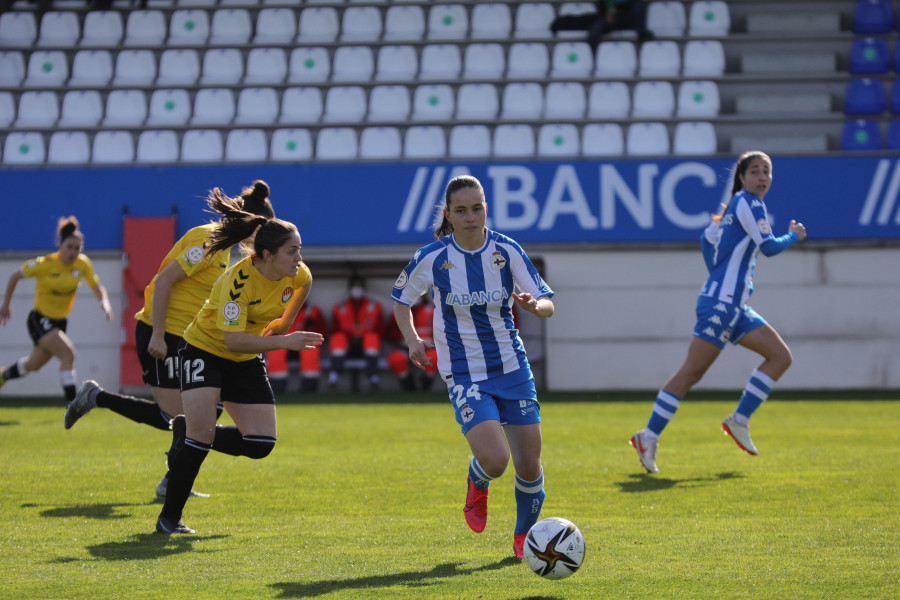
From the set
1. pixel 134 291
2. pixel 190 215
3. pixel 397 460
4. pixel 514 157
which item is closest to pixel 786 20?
pixel 514 157

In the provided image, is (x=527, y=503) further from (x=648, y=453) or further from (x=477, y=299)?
(x=648, y=453)

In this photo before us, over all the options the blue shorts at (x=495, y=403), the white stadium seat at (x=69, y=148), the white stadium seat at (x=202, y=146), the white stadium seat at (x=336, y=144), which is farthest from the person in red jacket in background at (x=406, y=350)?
the blue shorts at (x=495, y=403)

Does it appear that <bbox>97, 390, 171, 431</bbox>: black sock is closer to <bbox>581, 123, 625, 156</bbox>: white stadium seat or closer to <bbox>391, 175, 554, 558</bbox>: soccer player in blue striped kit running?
<bbox>391, 175, 554, 558</bbox>: soccer player in blue striped kit running

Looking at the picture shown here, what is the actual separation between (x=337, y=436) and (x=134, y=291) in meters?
6.48

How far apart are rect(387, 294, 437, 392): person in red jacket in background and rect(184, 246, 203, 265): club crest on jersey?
8.69 meters

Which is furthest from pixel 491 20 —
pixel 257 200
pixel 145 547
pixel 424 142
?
pixel 145 547

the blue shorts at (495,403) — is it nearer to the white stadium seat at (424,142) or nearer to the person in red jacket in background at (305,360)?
the person in red jacket in background at (305,360)

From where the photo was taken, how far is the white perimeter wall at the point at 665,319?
14.7m

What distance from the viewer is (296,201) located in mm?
15008

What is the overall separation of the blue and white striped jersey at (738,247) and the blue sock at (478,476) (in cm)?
303

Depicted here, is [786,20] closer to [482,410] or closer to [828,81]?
[828,81]

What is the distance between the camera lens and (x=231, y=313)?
5.14m

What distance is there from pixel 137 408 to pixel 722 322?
3.96 metres

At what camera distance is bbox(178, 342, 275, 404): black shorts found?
5309 millimetres
